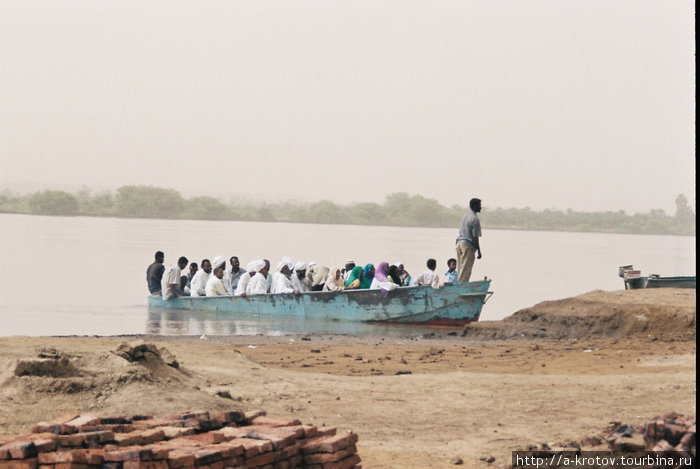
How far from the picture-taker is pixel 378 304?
21.4 m

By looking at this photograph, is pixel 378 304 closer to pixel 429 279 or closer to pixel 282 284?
pixel 429 279

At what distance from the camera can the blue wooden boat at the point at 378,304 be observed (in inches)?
822

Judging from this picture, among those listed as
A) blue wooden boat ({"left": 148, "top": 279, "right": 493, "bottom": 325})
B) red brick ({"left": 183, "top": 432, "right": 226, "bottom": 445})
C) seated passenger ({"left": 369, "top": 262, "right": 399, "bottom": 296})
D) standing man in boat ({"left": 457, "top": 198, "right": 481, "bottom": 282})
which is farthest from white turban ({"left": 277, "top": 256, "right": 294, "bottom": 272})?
red brick ({"left": 183, "top": 432, "right": 226, "bottom": 445})

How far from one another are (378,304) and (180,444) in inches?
551

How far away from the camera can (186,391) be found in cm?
1079

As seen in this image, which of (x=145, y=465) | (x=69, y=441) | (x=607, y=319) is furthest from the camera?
(x=607, y=319)

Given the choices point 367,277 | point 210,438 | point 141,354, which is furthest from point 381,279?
point 210,438

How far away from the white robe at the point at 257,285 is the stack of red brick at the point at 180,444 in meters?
14.4

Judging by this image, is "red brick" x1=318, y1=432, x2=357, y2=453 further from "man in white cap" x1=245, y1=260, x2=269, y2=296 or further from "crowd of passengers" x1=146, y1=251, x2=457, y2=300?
"man in white cap" x1=245, y1=260, x2=269, y2=296

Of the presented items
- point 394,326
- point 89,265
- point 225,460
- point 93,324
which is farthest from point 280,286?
point 89,265

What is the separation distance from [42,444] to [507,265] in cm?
5680

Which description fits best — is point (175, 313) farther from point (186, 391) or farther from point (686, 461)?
point (686, 461)

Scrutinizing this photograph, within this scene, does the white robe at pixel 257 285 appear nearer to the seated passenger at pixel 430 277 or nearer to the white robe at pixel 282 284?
the white robe at pixel 282 284

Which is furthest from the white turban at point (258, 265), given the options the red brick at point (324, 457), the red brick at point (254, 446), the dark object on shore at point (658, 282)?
the red brick at point (254, 446)
